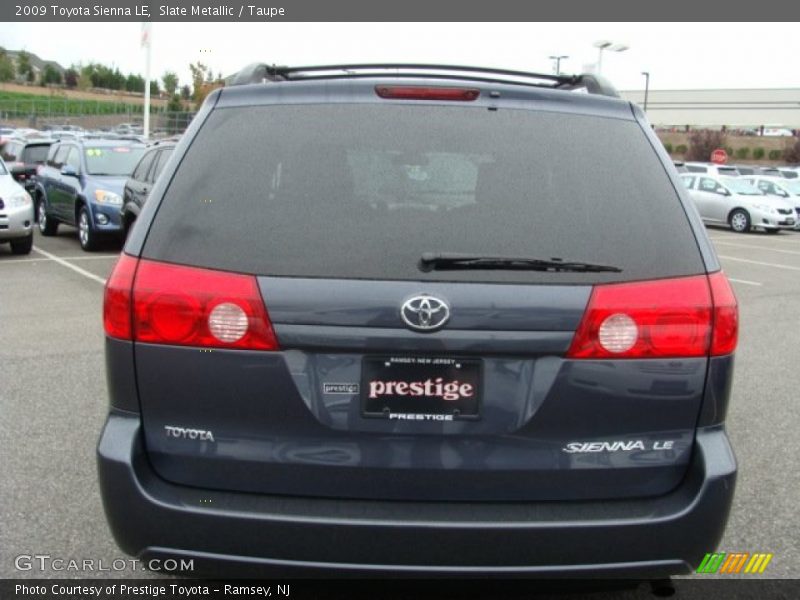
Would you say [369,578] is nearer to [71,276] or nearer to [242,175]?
[242,175]

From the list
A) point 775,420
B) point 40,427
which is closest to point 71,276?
point 40,427

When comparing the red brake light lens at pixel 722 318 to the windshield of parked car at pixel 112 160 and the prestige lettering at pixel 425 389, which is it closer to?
the prestige lettering at pixel 425 389

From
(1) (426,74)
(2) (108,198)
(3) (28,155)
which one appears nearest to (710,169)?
(3) (28,155)

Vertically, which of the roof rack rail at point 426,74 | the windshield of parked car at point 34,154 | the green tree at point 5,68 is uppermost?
the green tree at point 5,68

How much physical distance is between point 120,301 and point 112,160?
13.9 m

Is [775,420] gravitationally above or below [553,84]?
below

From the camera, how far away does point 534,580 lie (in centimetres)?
259

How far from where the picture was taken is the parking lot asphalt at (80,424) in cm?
Answer: 393

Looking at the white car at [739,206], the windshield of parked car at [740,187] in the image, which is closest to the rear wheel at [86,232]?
the white car at [739,206]

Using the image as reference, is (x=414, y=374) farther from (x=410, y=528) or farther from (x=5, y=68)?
(x=5, y=68)

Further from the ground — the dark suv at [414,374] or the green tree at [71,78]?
the green tree at [71,78]

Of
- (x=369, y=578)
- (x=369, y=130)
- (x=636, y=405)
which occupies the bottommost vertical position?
(x=369, y=578)

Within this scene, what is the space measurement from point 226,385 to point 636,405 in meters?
1.19

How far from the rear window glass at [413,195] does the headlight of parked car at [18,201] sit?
11.5 metres
